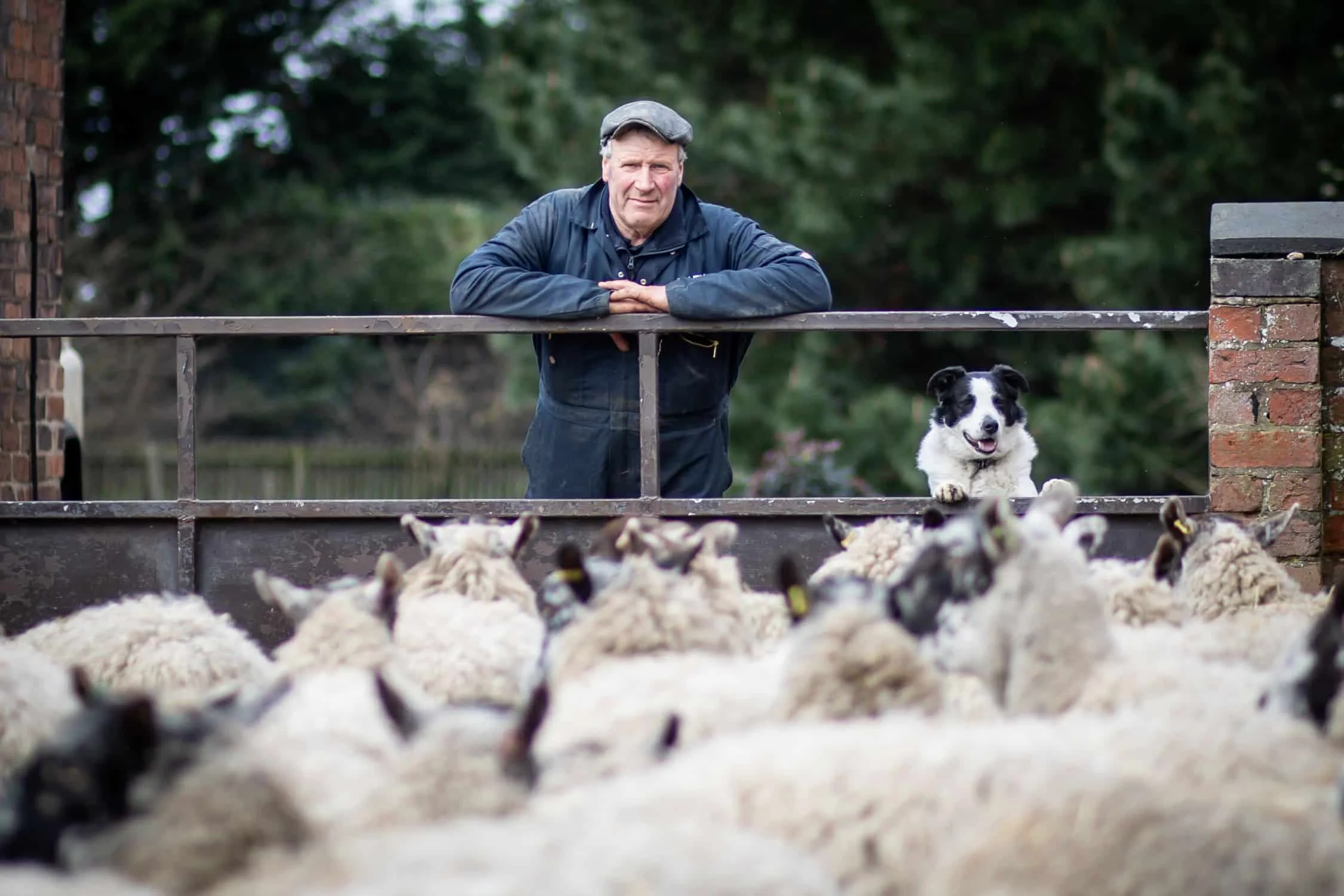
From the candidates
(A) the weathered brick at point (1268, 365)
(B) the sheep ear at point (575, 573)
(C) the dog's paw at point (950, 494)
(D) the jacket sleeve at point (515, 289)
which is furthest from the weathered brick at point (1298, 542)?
(B) the sheep ear at point (575, 573)

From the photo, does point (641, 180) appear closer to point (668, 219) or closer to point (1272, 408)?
point (668, 219)

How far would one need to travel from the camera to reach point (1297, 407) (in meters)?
6.00

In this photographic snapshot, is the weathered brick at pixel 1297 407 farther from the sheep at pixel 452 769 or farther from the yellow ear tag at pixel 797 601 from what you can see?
the sheep at pixel 452 769

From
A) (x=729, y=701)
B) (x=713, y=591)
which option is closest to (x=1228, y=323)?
(x=713, y=591)

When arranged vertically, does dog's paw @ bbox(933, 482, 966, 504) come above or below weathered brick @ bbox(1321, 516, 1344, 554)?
above

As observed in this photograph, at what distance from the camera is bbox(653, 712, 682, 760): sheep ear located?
3.13 metres

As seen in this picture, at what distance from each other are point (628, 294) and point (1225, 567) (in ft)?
7.55

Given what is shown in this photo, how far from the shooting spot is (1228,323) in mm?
6023

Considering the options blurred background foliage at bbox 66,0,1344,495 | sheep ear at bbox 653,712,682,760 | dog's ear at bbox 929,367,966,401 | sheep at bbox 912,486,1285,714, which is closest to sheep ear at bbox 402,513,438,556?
sheep at bbox 912,486,1285,714

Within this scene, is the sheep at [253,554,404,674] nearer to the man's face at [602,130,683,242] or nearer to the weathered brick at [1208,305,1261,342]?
the man's face at [602,130,683,242]

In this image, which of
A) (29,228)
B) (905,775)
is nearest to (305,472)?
(29,228)

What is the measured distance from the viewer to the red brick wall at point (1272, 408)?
19.7ft

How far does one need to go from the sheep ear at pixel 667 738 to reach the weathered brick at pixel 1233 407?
3561 mm

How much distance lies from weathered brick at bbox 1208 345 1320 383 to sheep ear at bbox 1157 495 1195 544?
3.37 feet
